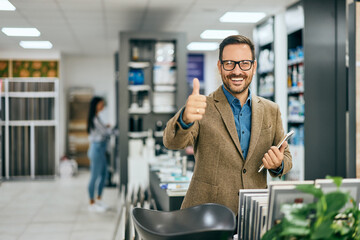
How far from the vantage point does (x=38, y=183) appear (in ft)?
29.8

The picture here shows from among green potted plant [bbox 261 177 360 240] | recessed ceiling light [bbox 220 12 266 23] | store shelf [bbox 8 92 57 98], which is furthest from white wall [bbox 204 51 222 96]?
green potted plant [bbox 261 177 360 240]

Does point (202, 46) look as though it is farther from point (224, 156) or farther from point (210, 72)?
point (224, 156)

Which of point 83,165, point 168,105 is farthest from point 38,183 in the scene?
point 168,105

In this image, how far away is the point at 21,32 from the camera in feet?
21.8

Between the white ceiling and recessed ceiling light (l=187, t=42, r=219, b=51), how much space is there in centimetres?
95

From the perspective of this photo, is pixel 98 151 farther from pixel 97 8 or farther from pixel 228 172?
pixel 228 172

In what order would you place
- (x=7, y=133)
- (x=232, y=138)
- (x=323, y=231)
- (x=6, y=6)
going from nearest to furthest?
(x=323, y=231) → (x=232, y=138) → (x=6, y=6) → (x=7, y=133)

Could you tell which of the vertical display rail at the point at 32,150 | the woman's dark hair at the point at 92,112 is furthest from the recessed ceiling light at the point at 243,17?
the vertical display rail at the point at 32,150

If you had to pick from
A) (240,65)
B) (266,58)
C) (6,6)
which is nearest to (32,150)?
(6,6)

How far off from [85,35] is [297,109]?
4.52 m

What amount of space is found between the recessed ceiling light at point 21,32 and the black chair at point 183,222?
14.8 feet

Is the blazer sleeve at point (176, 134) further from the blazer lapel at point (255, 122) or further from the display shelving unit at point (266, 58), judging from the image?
the display shelving unit at point (266, 58)

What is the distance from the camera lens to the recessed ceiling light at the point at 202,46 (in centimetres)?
930

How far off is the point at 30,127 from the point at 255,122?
8705mm
